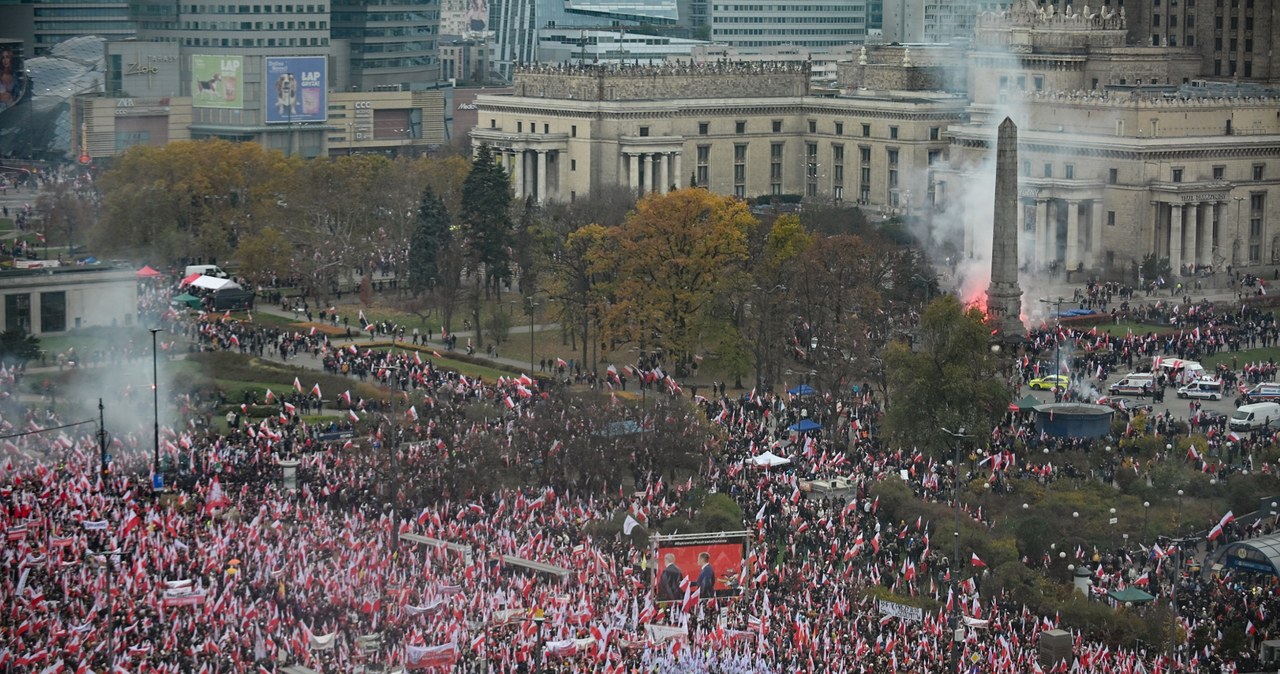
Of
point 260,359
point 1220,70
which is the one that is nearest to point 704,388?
point 260,359

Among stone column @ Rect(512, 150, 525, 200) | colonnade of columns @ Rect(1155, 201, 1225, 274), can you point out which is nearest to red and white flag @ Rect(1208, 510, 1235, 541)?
colonnade of columns @ Rect(1155, 201, 1225, 274)

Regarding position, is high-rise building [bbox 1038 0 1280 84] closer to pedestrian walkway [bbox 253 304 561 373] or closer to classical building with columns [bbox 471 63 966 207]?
classical building with columns [bbox 471 63 966 207]

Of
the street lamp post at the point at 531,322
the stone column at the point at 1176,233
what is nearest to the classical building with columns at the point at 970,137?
the stone column at the point at 1176,233

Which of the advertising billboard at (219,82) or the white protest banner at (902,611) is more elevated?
the advertising billboard at (219,82)

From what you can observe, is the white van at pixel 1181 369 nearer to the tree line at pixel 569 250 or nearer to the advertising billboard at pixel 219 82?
the tree line at pixel 569 250

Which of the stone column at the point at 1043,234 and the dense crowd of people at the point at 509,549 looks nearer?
the dense crowd of people at the point at 509,549

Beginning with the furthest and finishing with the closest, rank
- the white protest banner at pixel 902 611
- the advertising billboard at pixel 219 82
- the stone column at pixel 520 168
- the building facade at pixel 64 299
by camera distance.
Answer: the advertising billboard at pixel 219 82
the stone column at pixel 520 168
the building facade at pixel 64 299
the white protest banner at pixel 902 611
